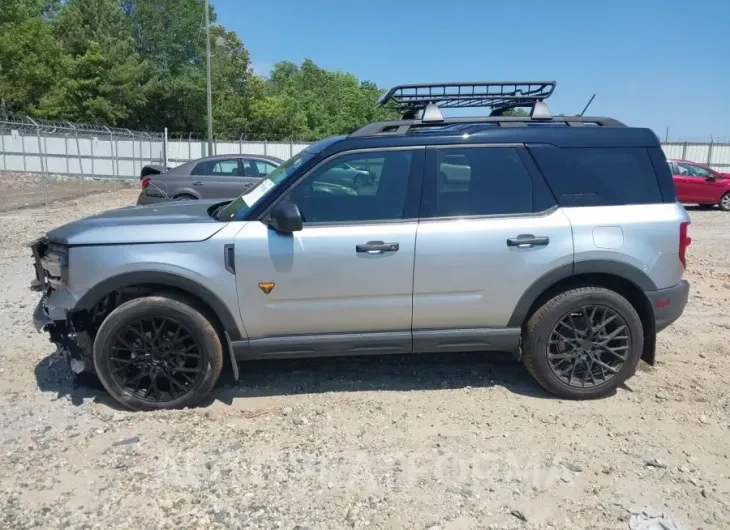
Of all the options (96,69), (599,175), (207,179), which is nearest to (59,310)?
(599,175)

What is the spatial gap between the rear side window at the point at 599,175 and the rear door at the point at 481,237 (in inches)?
4.5

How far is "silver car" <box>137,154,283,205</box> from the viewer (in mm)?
12242

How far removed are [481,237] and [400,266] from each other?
0.58m

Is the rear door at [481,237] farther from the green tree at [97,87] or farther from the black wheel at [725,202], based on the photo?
the green tree at [97,87]

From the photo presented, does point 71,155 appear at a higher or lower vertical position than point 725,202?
higher

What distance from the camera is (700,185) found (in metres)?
17.2

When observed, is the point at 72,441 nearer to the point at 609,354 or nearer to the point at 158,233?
the point at 158,233

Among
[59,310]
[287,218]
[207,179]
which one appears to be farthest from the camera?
[207,179]

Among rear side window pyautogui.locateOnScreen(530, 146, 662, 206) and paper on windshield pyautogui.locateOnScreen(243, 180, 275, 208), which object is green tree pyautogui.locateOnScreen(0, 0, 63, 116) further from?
rear side window pyautogui.locateOnScreen(530, 146, 662, 206)

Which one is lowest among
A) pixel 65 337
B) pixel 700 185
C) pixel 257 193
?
pixel 65 337

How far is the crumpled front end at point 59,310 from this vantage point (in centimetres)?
388

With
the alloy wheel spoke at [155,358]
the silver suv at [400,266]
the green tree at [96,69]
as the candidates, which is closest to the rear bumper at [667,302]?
the silver suv at [400,266]

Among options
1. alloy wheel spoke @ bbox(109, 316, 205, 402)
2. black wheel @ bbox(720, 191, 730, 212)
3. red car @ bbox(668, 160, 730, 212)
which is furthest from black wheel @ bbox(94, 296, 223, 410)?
black wheel @ bbox(720, 191, 730, 212)

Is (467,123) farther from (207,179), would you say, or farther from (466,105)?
(207,179)
